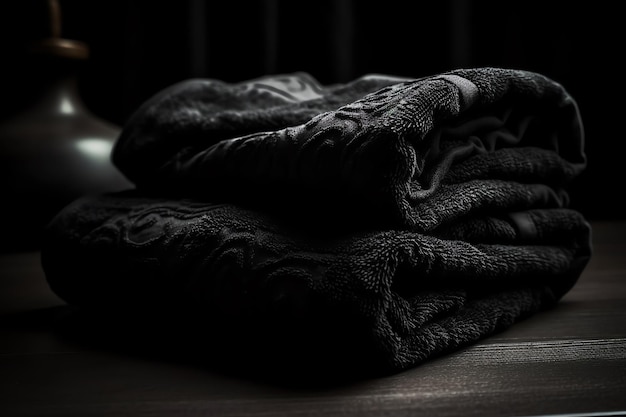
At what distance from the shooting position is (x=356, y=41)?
1666 millimetres

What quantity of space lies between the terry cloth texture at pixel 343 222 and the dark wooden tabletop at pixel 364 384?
0.11 ft

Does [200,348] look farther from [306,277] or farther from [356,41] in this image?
[356,41]

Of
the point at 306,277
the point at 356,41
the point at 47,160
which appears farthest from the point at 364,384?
the point at 356,41

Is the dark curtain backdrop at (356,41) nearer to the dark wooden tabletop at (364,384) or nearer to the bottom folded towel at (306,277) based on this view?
the bottom folded towel at (306,277)

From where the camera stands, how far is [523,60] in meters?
1.64

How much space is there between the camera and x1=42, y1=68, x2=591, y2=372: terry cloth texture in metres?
0.54

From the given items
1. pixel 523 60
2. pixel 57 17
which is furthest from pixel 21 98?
pixel 523 60

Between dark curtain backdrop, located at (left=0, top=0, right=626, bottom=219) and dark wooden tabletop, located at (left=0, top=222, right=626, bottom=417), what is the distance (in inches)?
40.9

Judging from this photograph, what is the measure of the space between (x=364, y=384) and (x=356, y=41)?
126cm

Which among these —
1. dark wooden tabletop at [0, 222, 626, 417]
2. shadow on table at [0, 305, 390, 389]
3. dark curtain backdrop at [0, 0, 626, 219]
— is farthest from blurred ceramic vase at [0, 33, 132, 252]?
dark wooden tabletop at [0, 222, 626, 417]

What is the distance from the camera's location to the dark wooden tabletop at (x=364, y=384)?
471mm

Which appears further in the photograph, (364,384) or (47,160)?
(47,160)

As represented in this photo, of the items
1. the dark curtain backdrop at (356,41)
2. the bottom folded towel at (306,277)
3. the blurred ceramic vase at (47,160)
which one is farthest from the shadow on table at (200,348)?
the dark curtain backdrop at (356,41)

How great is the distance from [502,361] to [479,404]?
0.10 m
